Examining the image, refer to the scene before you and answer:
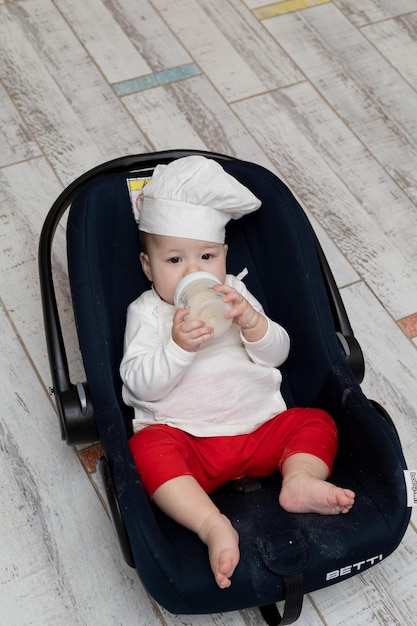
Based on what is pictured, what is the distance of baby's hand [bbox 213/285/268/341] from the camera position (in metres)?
1.35

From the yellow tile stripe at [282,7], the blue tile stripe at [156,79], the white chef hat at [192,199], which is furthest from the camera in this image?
the yellow tile stripe at [282,7]

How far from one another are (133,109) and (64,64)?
8.9 inches

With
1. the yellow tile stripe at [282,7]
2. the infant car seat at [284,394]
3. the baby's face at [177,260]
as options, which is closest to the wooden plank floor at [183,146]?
the yellow tile stripe at [282,7]

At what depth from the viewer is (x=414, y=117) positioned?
2.16m

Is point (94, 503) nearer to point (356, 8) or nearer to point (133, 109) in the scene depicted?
point (133, 109)

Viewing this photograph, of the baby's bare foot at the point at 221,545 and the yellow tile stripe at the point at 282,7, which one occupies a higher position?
the yellow tile stripe at the point at 282,7

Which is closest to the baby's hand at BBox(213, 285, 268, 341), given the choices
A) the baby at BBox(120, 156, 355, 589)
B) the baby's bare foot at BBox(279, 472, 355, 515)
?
the baby at BBox(120, 156, 355, 589)

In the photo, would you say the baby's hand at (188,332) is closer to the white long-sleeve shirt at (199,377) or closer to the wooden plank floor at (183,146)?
the white long-sleeve shirt at (199,377)

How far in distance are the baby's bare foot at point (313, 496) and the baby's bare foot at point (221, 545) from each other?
0.10 meters

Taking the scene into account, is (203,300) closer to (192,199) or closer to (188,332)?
(188,332)

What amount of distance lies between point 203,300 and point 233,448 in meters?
0.24

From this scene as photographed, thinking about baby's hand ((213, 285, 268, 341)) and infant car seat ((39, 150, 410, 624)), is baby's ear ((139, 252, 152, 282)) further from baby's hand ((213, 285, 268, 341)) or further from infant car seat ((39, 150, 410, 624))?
baby's hand ((213, 285, 268, 341))

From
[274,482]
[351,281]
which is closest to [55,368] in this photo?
[274,482]

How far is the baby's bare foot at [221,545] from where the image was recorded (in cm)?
118
